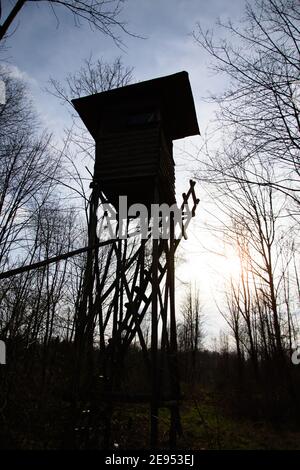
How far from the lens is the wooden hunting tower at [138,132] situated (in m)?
7.22

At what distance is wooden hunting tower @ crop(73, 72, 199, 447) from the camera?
6465 millimetres

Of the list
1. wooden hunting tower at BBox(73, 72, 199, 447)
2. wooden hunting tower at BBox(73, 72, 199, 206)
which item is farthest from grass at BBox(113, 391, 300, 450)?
wooden hunting tower at BBox(73, 72, 199, 206)

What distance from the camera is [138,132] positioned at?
7.47 metres

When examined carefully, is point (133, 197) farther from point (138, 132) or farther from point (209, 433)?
point (209, 433)

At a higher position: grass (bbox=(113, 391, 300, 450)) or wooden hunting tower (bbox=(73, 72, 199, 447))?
wooden hunting tower (bbox=(73, 72, 199, 447))

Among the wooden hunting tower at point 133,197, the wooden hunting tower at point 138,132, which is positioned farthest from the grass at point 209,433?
the wooden hunting tower at point 138,132

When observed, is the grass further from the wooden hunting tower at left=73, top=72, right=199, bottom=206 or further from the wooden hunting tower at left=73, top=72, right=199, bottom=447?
the wooden hunting tower at left=73, top=72, right=199, bottom=206

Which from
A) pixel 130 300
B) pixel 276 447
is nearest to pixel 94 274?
pixel 130 300

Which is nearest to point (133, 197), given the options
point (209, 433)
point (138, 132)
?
point (138, 132)

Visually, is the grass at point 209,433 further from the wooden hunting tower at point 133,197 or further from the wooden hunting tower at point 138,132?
the wooden hunting tower at point 138,132

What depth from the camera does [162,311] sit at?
23.2 ft

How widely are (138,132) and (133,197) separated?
1707 mm

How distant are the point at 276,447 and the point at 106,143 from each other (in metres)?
10.1

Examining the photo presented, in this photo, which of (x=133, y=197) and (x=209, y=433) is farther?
(x=209, y=433)
